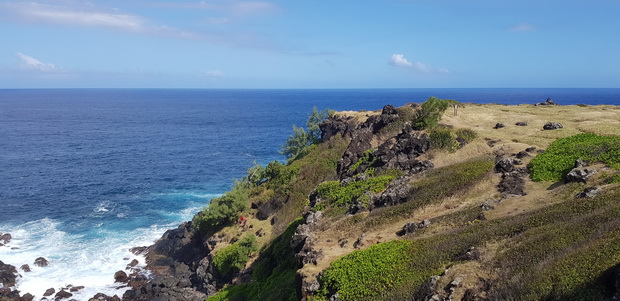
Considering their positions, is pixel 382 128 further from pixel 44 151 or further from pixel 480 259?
pixel 44 151

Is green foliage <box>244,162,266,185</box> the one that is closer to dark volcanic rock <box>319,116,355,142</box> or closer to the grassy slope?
dark volcanic rock <box>319,116,355,142</box>

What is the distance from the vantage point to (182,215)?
7319cm

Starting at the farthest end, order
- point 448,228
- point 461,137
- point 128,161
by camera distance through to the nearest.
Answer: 1. point 128,161
2. point 461,137
3. point 448,228

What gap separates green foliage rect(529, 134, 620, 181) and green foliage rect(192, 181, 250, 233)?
3727 centimetres

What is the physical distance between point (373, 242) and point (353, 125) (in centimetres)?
4660

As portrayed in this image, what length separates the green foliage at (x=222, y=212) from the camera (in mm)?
56656

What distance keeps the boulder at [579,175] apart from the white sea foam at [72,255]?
157 feet

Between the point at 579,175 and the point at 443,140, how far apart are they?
16873 mm

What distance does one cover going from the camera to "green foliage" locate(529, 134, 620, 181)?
30938 millimetres

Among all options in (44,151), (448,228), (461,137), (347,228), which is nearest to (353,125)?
(461,137)

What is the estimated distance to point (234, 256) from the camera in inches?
1884

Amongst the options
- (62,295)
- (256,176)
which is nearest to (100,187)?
(256,176)

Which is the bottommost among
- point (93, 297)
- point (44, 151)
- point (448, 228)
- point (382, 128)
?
point (93, 297)

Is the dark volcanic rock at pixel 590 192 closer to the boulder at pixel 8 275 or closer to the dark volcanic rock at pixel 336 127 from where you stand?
the dark volcanic rock at pixel 336 127
